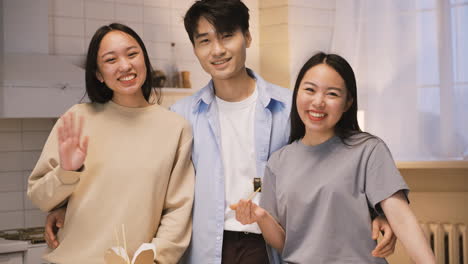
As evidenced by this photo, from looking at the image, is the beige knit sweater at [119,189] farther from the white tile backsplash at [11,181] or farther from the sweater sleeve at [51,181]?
the white tile backsplash at [11,181]

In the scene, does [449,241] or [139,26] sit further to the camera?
[139,26]

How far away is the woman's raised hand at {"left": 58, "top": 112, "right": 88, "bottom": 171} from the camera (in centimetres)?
197

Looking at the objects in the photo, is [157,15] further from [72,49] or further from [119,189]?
[119,189]

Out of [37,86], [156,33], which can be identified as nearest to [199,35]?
[37,86]

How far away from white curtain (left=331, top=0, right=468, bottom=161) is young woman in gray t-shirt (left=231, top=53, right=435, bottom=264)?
2125 mm

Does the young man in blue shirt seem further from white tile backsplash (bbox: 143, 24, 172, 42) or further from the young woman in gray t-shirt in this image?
white tile backsplash (bbox: 143, 24, 172, 42)

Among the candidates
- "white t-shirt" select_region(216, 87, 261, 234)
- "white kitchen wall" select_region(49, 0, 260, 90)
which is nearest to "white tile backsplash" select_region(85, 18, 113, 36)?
"white kitchen wall" select_region(49, 0, 260, 90)

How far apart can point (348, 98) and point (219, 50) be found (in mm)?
518

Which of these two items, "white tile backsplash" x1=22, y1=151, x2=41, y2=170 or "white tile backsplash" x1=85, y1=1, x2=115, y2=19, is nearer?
"white tile backsplash" x1=22, y1=151, x2=41, y2=170

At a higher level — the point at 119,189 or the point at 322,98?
the point at 322,98

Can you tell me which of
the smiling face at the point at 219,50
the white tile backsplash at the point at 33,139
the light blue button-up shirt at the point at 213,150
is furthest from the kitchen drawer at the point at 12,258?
the smiling face at the point at 219,50

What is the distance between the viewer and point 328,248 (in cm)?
191

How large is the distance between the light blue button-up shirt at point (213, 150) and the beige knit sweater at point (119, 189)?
6 centimetres

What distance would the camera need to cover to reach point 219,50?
2.25 m
